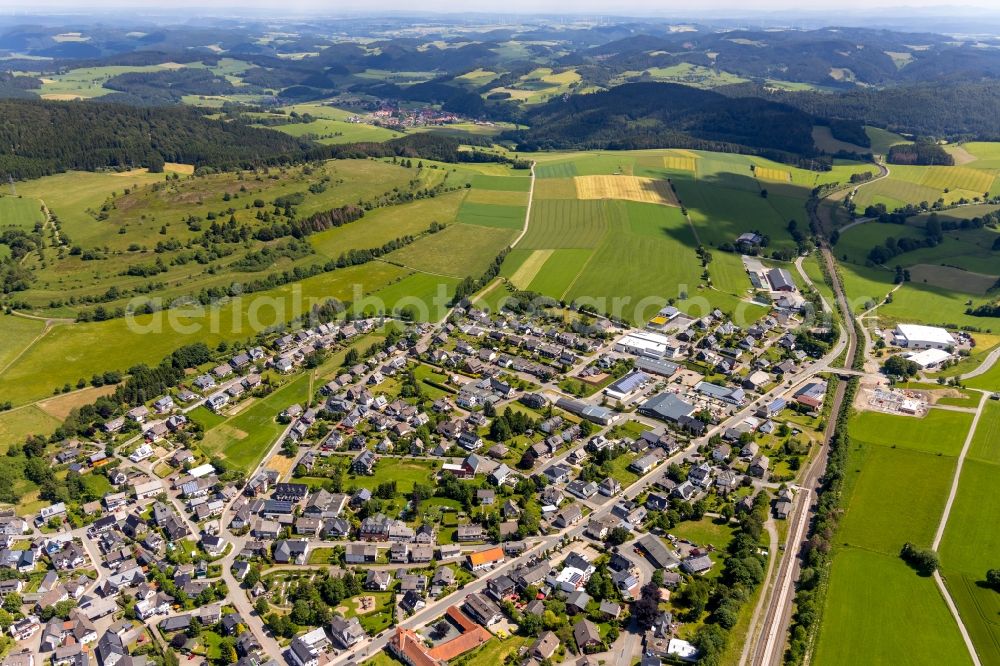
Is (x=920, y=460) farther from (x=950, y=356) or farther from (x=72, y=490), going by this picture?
(x=72, y=490)

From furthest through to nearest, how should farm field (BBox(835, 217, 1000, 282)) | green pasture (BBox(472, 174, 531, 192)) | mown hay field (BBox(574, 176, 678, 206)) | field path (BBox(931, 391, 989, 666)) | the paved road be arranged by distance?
green pasture (BBox(472, 174, 531, 192)), mown hay field (BBox(574, 176, 678, 206)), farm field (BBox(835, 217, 1000, 282)), the paved road, field path (BBox(931, 391, 989, 666))

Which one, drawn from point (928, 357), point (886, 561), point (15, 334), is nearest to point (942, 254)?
point (928, 357)

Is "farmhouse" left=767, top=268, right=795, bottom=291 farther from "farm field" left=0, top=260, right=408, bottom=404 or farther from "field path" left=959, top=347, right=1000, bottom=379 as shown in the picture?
"farm field" left=0, top=260, right=408, bottom=404

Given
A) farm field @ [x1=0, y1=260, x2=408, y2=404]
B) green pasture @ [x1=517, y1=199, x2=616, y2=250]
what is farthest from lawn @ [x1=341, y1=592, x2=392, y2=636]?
green pasture @ [x1=517, y1=199, x2=616, y2=250]

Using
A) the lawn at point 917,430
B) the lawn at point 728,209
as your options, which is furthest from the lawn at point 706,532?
the lawn at point 728,209

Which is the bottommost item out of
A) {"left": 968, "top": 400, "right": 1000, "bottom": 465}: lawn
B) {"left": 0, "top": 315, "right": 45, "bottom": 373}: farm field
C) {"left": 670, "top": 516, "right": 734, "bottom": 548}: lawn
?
{"left": 0, "top": 315, "right": 45, "bottom": 373}: farm field
